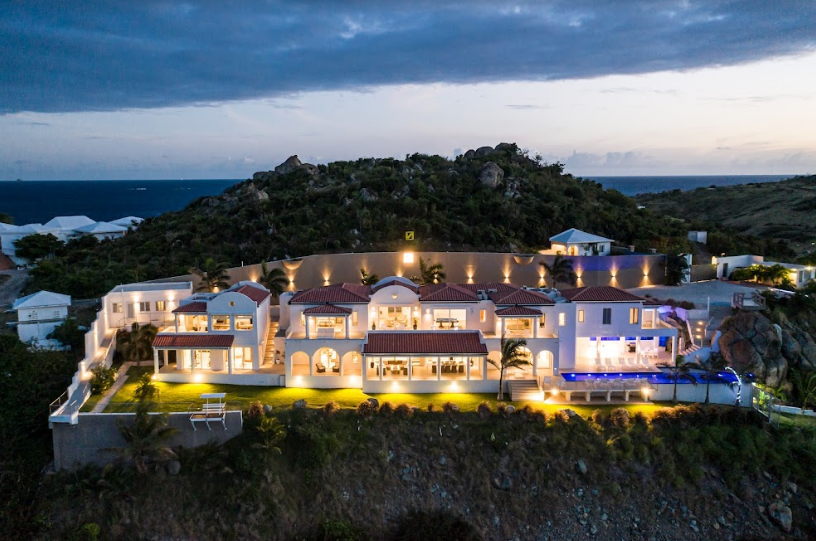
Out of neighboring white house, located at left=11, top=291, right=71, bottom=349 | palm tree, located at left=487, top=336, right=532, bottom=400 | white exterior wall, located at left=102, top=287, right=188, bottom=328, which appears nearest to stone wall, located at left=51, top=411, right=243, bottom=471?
neighboring white house, located at left=11, top=291, right=71, bottom=349

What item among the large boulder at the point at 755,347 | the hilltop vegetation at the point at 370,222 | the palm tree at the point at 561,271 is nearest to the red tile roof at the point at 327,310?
the palm tree at the point at 561,271

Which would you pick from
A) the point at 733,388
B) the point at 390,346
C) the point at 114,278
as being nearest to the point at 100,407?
the point at 390,346

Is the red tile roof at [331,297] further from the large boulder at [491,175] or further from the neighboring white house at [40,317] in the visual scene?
the large boulder at [491,175]

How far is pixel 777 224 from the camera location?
75.3 metres

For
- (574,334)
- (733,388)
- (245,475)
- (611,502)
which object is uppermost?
(574,334)

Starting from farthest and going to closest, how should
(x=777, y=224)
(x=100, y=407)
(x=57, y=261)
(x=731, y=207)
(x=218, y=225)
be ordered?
(x=731, y=207) < (x=777, y=224) < (x=218, y=225) < (x=57, y=261) < (x=100, y=407)

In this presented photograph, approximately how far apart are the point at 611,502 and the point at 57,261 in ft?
138

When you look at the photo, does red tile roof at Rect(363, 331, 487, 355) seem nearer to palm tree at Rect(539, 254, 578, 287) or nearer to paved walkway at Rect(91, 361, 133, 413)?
palm tree at Rect(539, 254, 578, 287)

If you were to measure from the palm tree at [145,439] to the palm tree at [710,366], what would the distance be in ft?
77.0

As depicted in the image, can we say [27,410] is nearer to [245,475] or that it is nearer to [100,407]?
[100,407]

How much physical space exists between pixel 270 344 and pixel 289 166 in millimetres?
46576

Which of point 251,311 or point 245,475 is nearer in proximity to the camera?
point 245,475

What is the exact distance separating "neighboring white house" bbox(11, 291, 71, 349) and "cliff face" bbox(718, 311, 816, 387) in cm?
3463

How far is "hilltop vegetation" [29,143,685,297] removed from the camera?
46562mm
